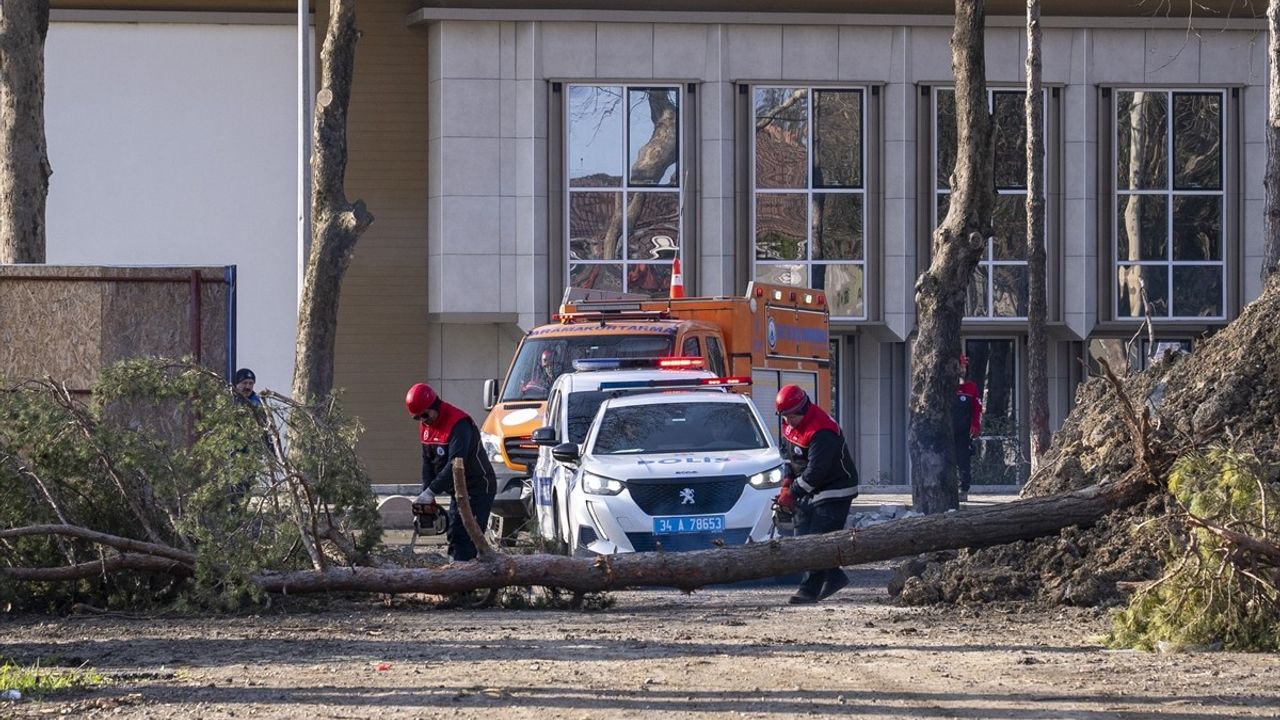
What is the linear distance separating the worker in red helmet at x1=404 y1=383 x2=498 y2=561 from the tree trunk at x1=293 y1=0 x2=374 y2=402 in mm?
7664

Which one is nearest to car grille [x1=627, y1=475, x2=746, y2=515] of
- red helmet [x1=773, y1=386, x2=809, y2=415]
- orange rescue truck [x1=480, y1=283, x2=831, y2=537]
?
red helmet [x1=773, y1=386, x2=809, y2=415]

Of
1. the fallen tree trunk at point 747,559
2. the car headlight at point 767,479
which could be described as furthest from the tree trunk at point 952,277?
the fallen tree trunk at point 747,559

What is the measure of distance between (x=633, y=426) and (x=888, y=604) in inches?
124

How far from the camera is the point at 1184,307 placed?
3173 cm

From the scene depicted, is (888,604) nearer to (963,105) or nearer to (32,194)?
(963,105)

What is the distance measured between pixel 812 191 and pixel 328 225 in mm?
12058

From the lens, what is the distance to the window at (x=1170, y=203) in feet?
104

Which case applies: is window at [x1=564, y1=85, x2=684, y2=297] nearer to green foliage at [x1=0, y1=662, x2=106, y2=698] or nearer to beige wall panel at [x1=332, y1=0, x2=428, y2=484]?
beige wall panel at [x1=332, y1=0, x2=428, y2=484]

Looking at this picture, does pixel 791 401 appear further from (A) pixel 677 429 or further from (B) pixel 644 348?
(B) pixel 644 348

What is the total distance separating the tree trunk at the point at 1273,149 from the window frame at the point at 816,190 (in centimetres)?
993

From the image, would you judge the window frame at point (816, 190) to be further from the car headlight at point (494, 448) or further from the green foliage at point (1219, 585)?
the green foliage at point (1219, 585)

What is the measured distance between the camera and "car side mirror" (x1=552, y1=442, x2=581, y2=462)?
14.2 m

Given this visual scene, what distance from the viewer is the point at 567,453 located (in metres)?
14.2

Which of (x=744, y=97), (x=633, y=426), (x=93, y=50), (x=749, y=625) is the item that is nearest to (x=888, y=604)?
(x=749, y=625)
